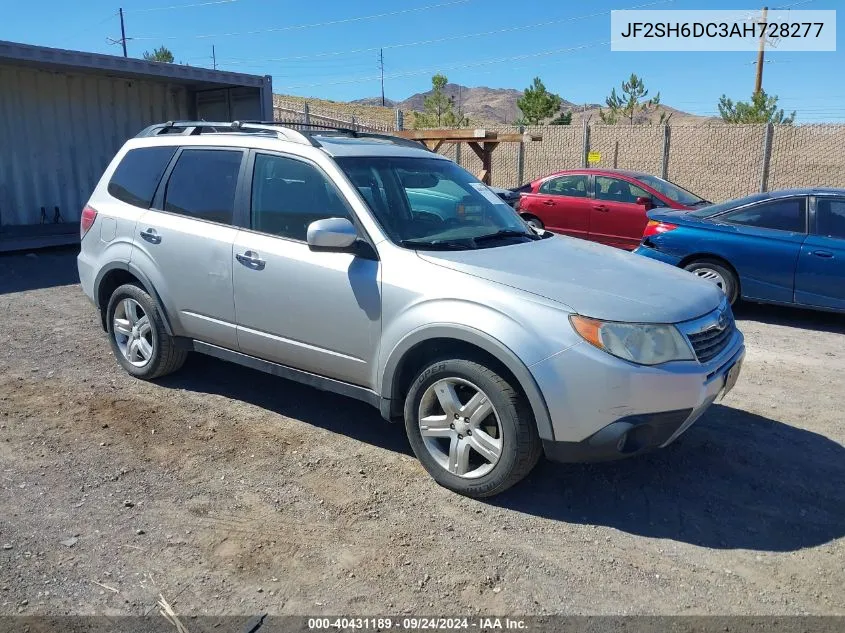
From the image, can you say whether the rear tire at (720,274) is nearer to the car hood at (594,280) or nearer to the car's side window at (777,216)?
the car's side window at (777,216)

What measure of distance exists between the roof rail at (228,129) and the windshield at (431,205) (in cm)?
44

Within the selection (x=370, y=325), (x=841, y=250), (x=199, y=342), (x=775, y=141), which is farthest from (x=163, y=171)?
(x=775, y=141)

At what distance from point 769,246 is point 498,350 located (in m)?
5.47

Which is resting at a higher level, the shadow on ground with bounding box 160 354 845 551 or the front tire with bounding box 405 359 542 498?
the front tire with bounding box 405 359 542 498

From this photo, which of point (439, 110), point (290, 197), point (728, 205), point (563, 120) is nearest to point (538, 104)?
point (563, 120)

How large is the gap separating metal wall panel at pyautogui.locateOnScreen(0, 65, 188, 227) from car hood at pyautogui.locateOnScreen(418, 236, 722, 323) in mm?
10367

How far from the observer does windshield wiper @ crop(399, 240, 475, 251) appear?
401cm

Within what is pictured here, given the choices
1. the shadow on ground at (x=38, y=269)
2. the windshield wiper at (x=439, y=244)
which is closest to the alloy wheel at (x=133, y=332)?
the windshield wiper at (x=439, y=244)

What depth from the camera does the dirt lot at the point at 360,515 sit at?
3.01 metres

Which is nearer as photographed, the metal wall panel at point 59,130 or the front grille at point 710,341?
the front grille at point 710,341

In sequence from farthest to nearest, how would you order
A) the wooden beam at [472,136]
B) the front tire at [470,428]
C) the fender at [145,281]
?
the wooden beam at [472,136], the fender at [145,281], the front tire at [470,428]

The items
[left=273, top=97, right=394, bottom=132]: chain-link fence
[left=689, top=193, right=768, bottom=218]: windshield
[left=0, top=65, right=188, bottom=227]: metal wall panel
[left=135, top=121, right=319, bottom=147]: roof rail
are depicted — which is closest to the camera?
[left=135, top=121, right=319, bottom=147]: roof rail

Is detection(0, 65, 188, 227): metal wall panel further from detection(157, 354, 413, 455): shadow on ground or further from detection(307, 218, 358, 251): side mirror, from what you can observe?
Result: detection(307, 218, 358, 251): side mirror

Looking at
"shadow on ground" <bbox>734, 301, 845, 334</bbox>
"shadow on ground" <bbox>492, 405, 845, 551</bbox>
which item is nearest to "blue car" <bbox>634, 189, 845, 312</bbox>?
"shadow on ground" <bbox>734, 301, 845, 334</bbox>
